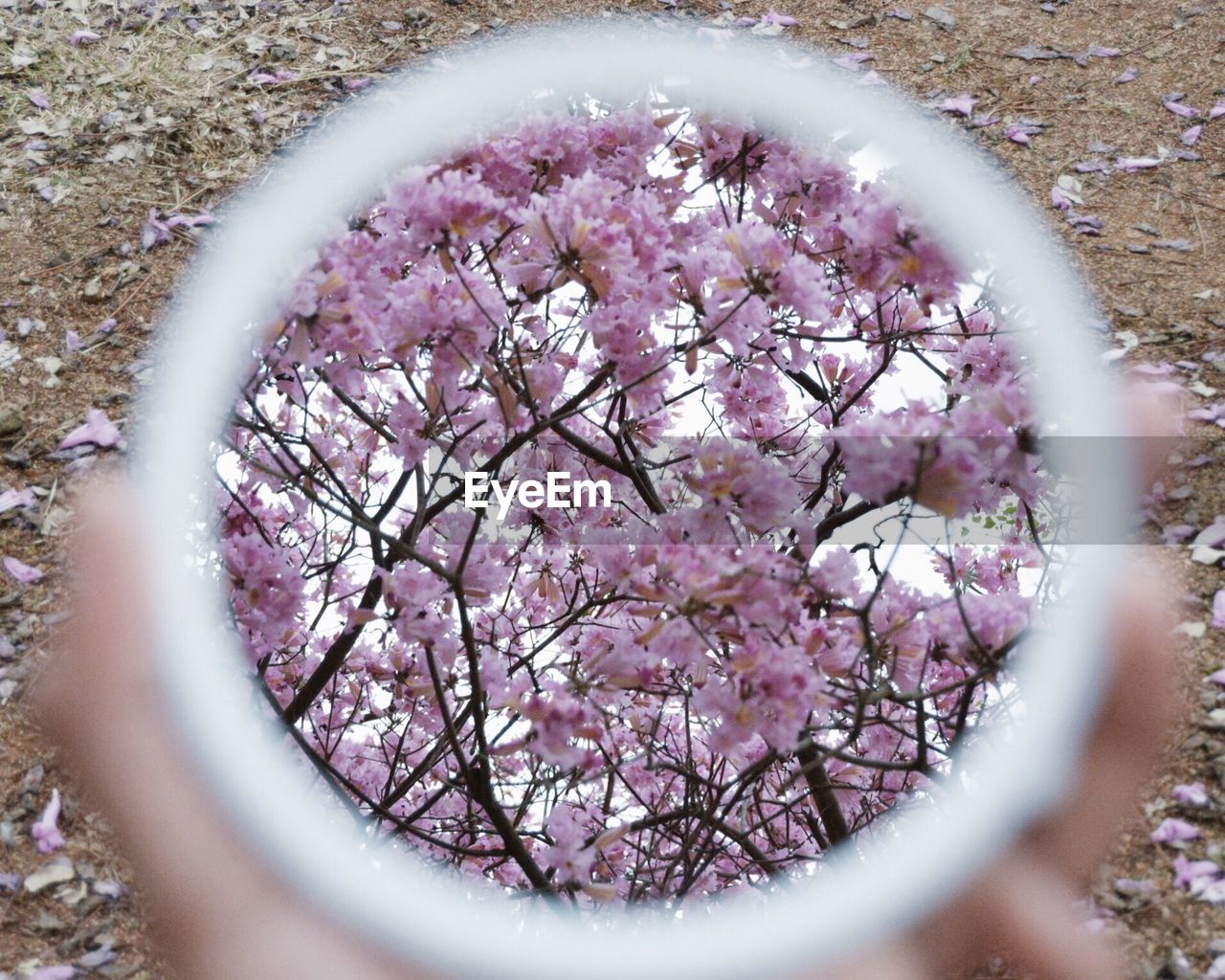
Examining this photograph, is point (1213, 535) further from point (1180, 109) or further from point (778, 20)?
point (778, 20)

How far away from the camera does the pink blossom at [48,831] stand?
1.20 metres

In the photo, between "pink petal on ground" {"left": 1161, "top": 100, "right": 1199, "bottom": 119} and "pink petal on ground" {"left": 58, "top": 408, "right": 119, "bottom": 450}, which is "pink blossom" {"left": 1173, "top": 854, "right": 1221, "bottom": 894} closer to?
"pink petal on ground" {"left": 58, "top": 408, "right": 119, "bottom": 450}

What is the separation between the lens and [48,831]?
1205mm

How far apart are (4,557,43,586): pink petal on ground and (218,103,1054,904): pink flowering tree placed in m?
0.32

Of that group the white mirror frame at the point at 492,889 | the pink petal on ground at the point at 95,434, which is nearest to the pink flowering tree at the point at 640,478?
the white mirror frame at the point at 492,889

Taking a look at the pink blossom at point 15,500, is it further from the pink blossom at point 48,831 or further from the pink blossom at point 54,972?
the pink blossom at point 54,972

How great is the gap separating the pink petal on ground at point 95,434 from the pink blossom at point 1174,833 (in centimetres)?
148

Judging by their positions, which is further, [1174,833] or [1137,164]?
[1137,164]

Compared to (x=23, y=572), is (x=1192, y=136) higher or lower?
higher

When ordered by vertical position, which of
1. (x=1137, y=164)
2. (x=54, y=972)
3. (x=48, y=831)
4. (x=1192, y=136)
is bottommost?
(x=54, y=972)

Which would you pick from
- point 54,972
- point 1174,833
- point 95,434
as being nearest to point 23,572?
point 95,434

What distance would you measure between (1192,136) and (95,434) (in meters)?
2.13

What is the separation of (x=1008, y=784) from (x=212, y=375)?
3.40 ft

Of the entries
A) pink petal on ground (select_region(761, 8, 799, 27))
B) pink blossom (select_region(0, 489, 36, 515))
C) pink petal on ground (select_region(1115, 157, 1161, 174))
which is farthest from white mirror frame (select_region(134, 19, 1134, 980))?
pink petal on ground (select_region(761, 8, 799, 27))
